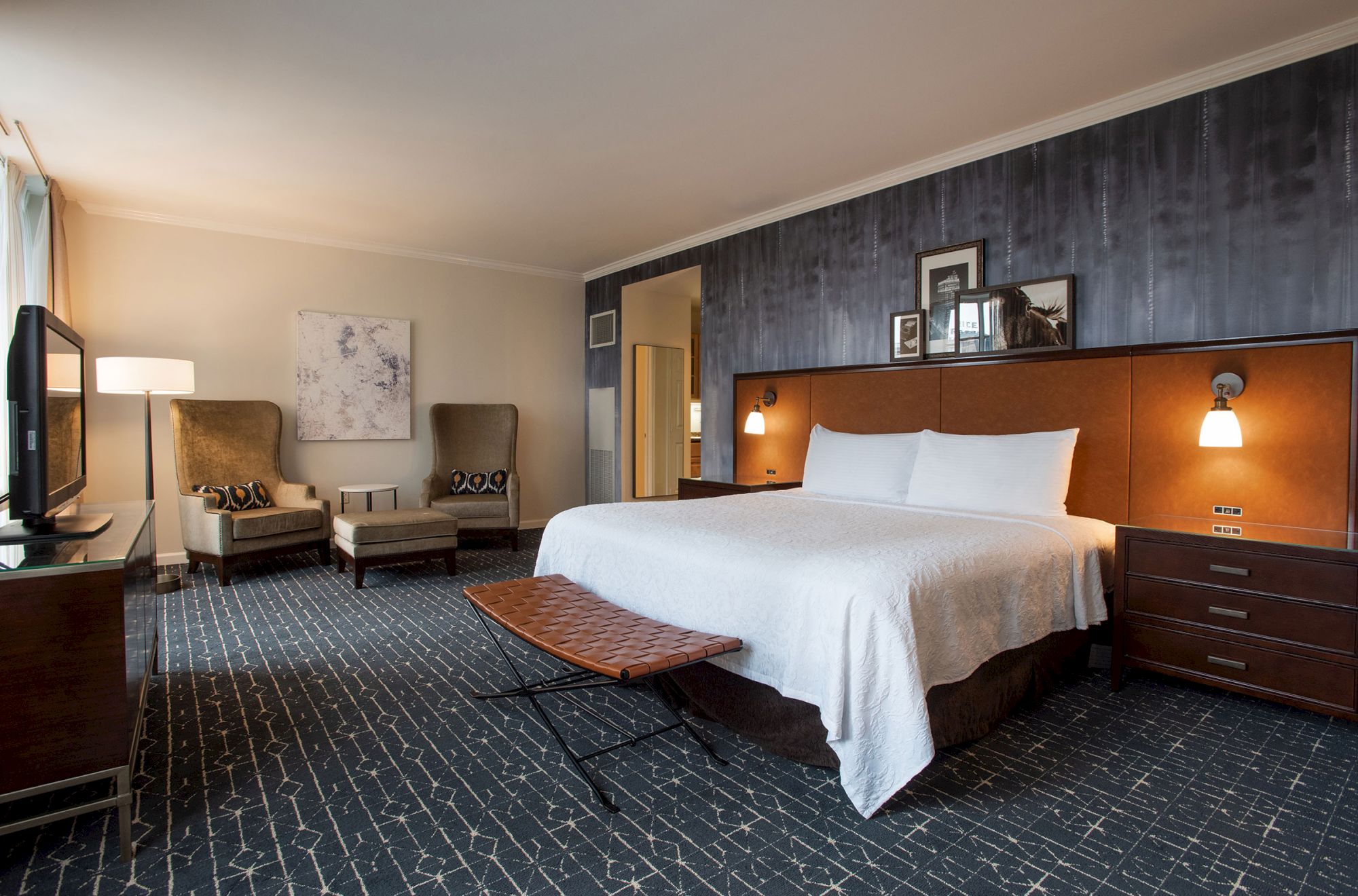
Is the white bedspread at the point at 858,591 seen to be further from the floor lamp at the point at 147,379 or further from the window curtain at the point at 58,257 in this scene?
the window curtain at the point at 58,257

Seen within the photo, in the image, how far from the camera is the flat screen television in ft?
6.21

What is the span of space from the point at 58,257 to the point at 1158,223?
657 centimetres

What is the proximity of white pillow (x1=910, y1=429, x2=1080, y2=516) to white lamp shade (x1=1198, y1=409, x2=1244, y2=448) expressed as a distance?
1.71 feet

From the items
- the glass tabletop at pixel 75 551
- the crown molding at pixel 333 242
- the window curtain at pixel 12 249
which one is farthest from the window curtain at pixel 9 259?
the glass tabletop at pixel 75 551

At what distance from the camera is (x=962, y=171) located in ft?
13.2

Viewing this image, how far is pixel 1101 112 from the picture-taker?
341cm

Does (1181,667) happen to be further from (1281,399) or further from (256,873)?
(256,873)

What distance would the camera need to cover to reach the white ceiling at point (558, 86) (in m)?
2.65

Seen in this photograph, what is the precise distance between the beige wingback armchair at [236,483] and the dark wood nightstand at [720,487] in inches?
108

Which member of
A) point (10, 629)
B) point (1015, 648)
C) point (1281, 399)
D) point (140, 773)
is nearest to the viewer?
point (10, 629)

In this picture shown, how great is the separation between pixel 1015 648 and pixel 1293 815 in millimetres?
796

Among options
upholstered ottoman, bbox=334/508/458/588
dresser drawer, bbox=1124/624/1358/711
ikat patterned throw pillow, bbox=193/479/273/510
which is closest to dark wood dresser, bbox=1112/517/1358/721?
dresser drawer, bbox=1124/624/1358/711

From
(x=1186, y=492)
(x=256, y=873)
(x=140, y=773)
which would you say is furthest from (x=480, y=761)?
(x=1186, y=492)

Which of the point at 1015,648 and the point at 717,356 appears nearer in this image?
the point at 1015,648
